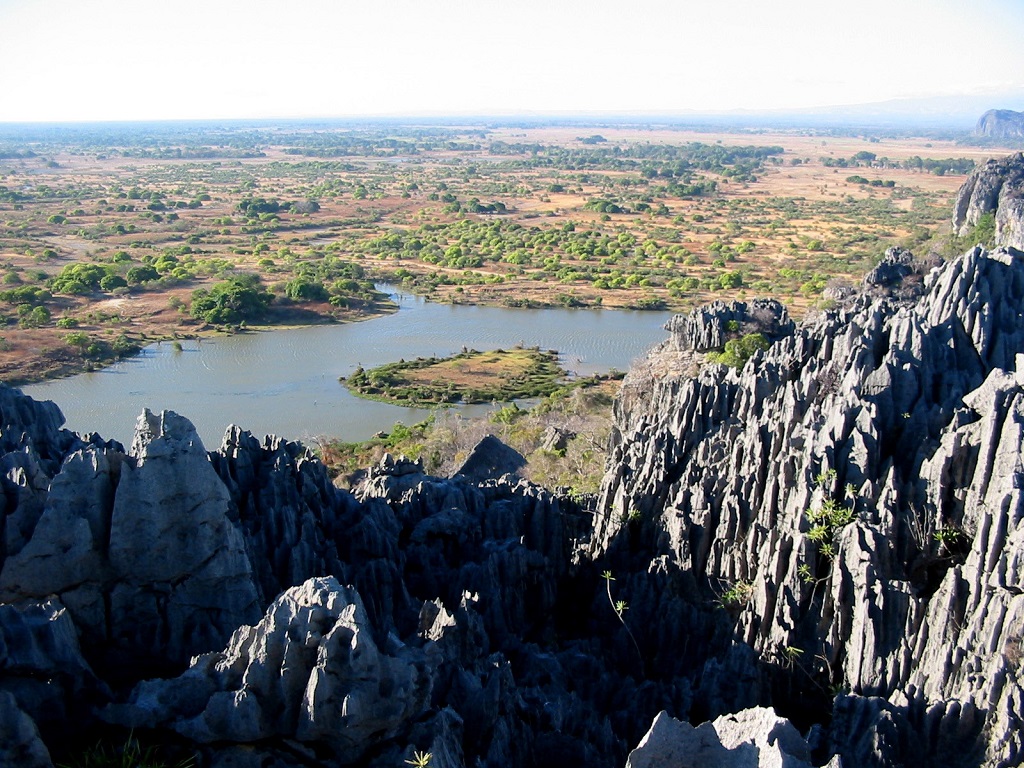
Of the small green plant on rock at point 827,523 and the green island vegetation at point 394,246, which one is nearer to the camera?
the small green plant on rock at point 827,523

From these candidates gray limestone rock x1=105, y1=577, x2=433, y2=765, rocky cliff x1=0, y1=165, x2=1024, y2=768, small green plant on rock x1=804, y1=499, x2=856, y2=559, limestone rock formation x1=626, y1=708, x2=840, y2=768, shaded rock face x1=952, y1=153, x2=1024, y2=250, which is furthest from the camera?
shaded rock face x1=952, y1=153, x2=1024, y2=250

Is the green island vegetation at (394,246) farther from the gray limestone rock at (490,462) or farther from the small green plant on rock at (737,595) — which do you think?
the small green plant on rock at (737,595)

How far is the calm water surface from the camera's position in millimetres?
43406

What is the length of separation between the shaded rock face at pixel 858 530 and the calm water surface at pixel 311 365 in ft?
78.3

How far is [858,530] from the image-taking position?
15.3 metres

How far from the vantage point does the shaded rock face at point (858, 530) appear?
12.9m

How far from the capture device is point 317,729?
10695mm

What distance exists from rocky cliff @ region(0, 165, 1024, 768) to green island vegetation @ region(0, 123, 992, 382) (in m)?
38.5

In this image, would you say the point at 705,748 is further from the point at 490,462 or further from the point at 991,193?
the point at 991,193

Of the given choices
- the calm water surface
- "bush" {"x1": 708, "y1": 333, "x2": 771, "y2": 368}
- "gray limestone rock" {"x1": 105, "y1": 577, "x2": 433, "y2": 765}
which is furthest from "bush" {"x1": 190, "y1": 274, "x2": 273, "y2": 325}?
→ "gray limestone rock" {"x1": 105, "y1": 577, "x2": 433, "y2": 765}

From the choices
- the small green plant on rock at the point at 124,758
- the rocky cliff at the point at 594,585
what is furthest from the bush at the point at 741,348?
the small green plant on rock at the point at 124,758

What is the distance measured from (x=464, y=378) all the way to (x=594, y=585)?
30998 millimetres

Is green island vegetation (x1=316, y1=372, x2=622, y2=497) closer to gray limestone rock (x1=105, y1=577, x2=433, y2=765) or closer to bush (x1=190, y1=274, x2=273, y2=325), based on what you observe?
gray limestone rock (x1=105, y1=577, x2=433, y2=765)

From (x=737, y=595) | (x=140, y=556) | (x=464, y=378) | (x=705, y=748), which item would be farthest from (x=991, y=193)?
(x=140, y=556)
